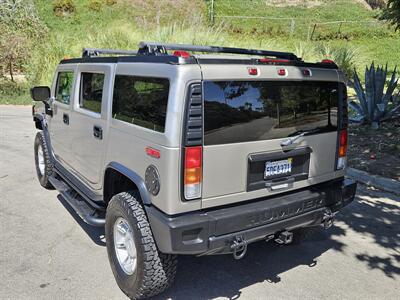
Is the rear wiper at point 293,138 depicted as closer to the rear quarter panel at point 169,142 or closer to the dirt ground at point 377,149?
the rear quarter panel at point 169,142

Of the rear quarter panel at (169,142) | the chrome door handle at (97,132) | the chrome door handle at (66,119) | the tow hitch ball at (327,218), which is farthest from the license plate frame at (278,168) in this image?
the chrome door handle at (66,119)

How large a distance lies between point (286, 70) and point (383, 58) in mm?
21119

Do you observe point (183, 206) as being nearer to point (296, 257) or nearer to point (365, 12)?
point (296, 257)

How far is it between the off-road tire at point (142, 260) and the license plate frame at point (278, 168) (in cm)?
95

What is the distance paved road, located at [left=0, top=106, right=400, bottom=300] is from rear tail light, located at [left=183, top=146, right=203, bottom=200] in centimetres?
99

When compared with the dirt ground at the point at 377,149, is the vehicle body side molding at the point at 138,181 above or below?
above

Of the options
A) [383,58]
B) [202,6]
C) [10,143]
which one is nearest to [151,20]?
[202,6]

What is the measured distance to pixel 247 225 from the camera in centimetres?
282

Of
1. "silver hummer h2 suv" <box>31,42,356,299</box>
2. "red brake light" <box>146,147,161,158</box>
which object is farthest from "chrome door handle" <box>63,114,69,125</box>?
"red brake light" <box>146,147,161,158</box>

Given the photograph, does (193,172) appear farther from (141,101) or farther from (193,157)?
(141,101)

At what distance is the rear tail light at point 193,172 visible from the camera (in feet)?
8.45

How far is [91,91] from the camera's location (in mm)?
3762

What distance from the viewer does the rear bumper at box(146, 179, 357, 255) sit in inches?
102

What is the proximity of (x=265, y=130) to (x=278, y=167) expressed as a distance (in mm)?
322
